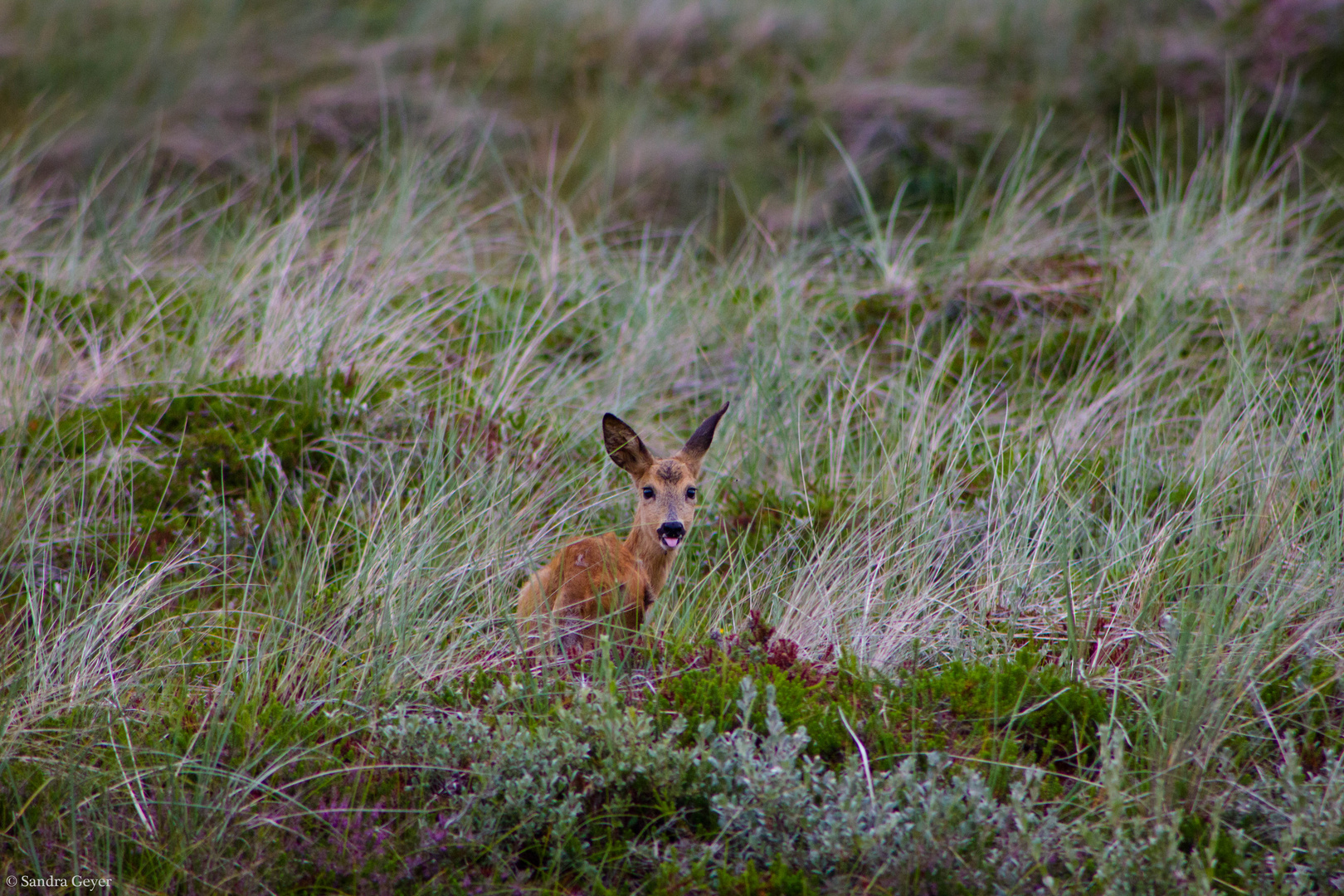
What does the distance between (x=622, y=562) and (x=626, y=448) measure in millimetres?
478

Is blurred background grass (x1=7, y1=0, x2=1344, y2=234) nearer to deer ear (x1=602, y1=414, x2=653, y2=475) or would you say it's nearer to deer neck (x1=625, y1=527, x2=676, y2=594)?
deer ear (x1=602, y1=414, x2=653, y2=475)

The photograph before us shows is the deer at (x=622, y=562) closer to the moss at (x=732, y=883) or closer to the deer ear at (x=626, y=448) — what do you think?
the deer ear at (x=626, y=448)

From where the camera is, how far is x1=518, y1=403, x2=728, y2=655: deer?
4266 millimetres

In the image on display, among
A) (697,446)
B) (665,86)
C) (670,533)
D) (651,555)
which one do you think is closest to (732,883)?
(670,533)

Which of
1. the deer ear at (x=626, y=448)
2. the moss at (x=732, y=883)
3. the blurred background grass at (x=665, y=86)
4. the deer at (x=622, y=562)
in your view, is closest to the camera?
the moss at (x=732, y=883)

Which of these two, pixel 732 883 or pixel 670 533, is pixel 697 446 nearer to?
pixel 670 533

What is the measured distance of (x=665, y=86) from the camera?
1124 centimetres

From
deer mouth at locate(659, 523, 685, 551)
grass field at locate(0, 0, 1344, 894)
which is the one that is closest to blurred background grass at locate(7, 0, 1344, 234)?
grass field at locate(0, 0, 1344, 894)

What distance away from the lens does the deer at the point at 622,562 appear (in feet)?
14.0

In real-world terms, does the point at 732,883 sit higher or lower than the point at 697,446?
lower

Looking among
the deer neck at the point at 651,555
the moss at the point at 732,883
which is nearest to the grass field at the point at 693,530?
the moss at the point at 732,883

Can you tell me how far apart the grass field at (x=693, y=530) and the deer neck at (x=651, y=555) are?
0.15 m

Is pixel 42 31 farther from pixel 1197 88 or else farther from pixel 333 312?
pixel 1197 88

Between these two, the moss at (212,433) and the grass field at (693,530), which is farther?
the moss at (212,433)
